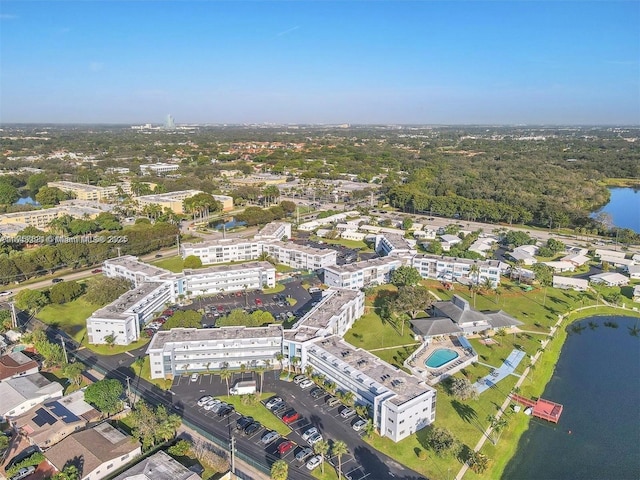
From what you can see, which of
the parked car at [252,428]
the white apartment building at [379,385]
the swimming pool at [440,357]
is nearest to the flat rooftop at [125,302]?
the parked car at [252,428]

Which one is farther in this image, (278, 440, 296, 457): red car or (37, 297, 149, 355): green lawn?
(37, 297, 149, 355): green lawn

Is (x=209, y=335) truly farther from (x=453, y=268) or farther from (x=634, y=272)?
(x=634, y=272)

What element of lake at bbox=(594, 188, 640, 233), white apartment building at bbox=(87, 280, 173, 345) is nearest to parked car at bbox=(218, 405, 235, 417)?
white apartment building at bbox=(87, 280, 173, 345)

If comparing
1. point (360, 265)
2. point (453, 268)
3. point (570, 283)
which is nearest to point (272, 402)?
point (360, 265)

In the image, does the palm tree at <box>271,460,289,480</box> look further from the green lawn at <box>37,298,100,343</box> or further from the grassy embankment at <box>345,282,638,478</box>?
the green lawn at <box>37,298,100,343</box>

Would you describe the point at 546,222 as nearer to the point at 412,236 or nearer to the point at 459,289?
the point at 412,236

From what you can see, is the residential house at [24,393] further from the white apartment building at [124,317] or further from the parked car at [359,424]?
the parked car at [359,424]
